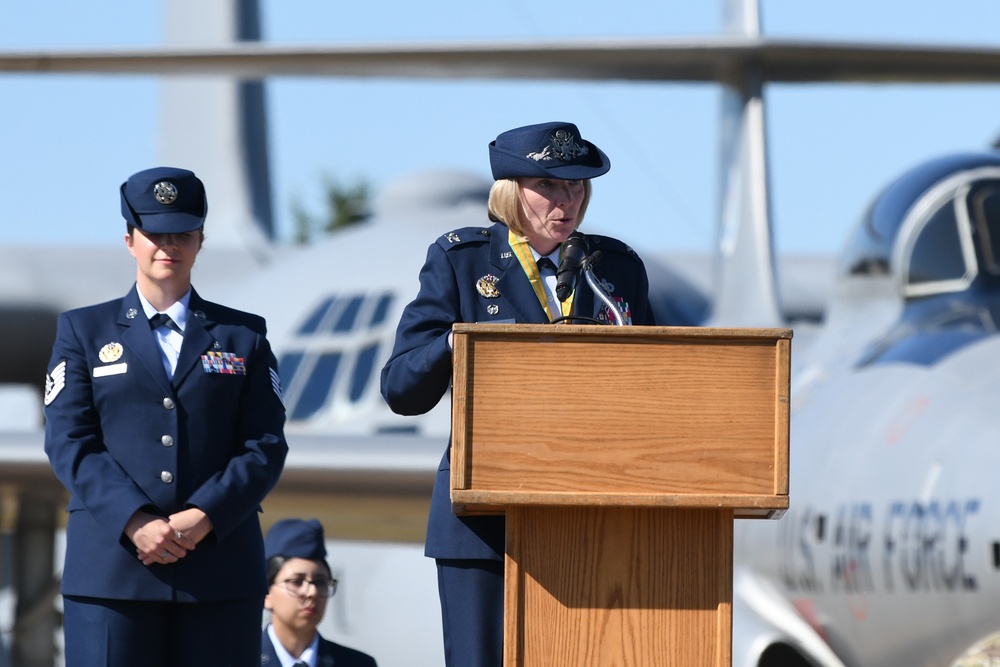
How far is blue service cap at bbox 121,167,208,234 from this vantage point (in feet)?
10.7

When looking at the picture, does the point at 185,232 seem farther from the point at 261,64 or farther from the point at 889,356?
the point at 261,64

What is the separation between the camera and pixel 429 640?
9.31m

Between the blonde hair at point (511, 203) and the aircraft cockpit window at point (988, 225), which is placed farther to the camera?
the aircraft cockpit window at point (988, 225)

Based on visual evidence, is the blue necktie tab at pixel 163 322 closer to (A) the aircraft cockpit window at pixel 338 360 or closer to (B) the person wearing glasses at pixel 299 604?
(B) the person wearing glasses at pixel 299 604

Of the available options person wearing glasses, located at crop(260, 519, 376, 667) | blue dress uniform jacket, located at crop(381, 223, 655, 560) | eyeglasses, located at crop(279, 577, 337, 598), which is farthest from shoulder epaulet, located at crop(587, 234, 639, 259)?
eyeglasses, located at crop(279, 577, 337, 598)

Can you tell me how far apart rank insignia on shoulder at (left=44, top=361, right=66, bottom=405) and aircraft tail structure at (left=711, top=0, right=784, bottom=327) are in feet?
22.2

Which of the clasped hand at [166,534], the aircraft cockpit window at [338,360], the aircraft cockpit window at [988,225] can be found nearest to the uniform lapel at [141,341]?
the clasped hand at [166,534]

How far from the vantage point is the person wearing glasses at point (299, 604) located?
490 centimetres

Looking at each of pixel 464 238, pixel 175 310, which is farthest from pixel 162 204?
pixel 464 238

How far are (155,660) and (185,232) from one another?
2.72 ft

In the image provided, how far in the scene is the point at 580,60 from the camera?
10195 millimetres

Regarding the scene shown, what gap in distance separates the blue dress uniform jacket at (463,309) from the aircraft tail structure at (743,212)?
6.68m

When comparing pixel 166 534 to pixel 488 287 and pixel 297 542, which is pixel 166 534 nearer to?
pixel 488 287

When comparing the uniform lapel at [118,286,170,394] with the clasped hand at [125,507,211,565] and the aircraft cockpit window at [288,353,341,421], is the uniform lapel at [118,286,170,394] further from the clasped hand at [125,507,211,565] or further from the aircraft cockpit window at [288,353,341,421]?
the aircraft cockpit window at [288,353,341,421]
